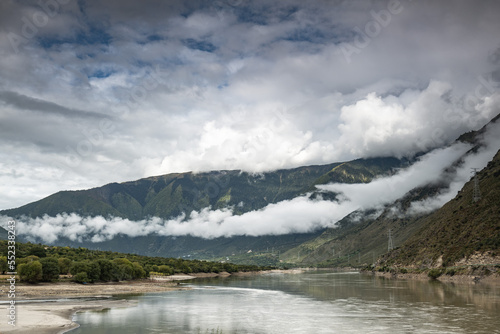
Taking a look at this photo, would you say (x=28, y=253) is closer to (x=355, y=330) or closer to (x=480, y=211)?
(x=355, y=330)

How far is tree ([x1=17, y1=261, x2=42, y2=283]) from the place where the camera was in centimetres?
12975

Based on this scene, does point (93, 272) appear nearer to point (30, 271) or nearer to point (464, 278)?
point (30, 271)

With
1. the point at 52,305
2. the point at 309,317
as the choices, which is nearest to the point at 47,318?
the point at 52,305

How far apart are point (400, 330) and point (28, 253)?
535ft

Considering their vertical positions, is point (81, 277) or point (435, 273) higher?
point (435, 273)

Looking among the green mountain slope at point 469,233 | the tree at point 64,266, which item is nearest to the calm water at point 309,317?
the green mountain slope at point 469,233

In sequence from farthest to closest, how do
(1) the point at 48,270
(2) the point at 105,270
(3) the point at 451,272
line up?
(2) the point at 105,270 → (3) the point at 451,272 → (1) the point at 48,270

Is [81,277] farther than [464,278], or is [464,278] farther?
[81,277]

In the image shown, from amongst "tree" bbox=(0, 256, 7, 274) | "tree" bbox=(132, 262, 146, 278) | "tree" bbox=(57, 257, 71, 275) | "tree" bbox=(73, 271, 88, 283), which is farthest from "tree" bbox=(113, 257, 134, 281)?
"tree" bbox=(0, 256, 7, 274)

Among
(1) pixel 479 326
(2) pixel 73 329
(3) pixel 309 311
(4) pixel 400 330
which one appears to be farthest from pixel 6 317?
(1) pixel 479 326

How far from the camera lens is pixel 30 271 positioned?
129875 millimetres

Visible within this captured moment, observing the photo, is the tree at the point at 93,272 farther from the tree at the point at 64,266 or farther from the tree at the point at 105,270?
the tree at the point at 64,266

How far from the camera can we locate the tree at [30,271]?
12975 cm

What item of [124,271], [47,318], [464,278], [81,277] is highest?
[124,271]
